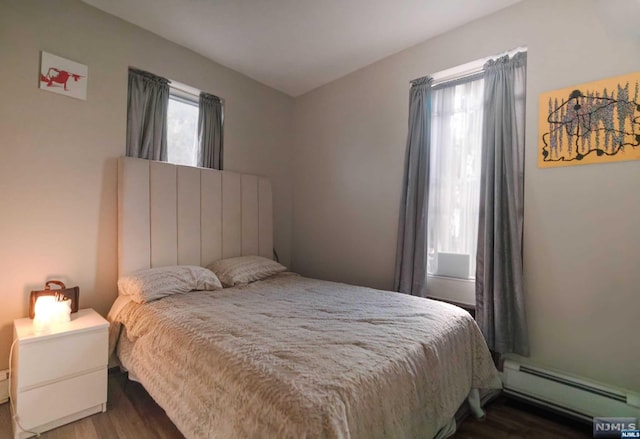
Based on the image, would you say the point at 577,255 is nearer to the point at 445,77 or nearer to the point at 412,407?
the point at 412,407

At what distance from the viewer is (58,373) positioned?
171 centimetres

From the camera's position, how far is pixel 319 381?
109 centimetres

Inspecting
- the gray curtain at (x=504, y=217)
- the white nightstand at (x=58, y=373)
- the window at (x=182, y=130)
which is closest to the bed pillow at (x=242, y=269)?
the white nightstand at (x=58, y=373)

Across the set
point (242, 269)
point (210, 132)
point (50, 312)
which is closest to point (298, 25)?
point (210, 132)

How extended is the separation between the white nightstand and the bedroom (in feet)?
1.64

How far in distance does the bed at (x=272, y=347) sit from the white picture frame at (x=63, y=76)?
0.58 metres

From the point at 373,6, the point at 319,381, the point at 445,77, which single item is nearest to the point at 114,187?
the point at 319,381

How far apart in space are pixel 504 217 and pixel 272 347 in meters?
1.84

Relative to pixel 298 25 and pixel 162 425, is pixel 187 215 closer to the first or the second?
pixel 162 425

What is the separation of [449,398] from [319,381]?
2.92 ft

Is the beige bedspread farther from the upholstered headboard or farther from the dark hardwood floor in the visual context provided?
the upholstered headboard

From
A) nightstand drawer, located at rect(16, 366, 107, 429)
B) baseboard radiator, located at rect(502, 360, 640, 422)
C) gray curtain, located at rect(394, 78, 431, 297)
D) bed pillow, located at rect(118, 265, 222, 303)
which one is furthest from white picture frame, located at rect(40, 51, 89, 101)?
baseboard radiator, located at rect(502, 360, 640, 422)

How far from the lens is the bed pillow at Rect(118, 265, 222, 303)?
6.73 feet

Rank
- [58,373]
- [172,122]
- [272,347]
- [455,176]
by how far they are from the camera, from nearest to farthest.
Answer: [272,347] < [58,373] < [455,176] < [172,122]
